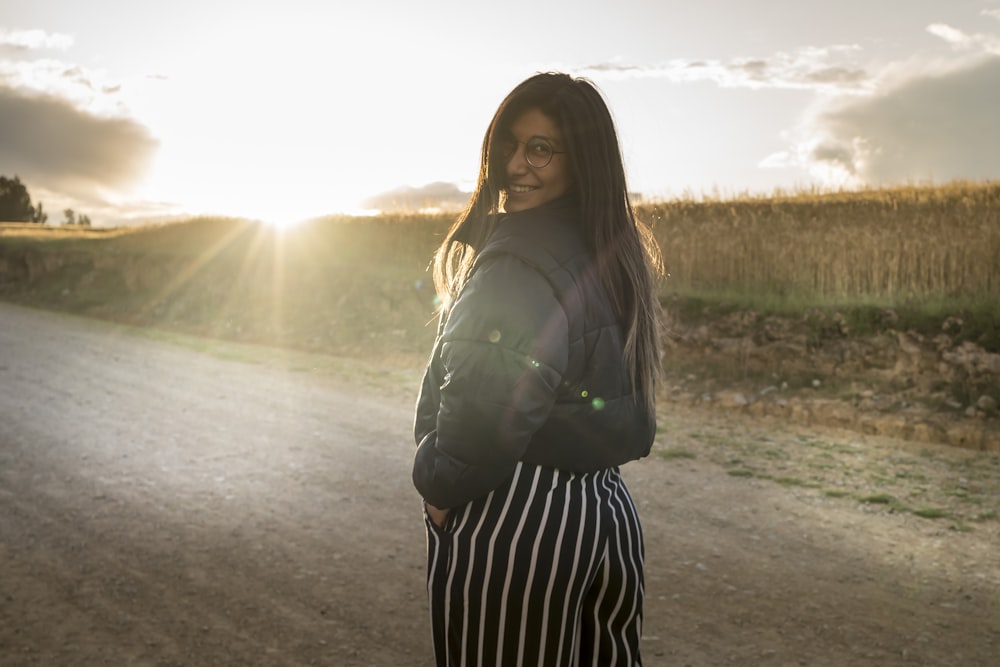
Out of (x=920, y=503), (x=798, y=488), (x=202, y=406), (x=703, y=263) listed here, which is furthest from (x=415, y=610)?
(x=703, y=263)

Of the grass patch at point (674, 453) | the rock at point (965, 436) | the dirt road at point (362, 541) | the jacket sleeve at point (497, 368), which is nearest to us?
the jacket sleeve at point (497, 368)

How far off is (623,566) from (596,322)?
2.05 ft

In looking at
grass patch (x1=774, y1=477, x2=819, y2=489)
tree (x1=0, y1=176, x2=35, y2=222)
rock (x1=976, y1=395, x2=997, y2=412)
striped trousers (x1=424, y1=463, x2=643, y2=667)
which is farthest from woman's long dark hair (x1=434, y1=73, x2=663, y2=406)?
tree (x1=0, y1=176, x2=35, y2=222)

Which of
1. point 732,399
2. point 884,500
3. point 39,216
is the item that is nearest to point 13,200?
point 39,216

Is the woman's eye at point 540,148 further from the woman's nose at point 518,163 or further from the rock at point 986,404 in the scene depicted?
the rock at point 986,404

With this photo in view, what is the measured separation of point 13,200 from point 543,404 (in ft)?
312

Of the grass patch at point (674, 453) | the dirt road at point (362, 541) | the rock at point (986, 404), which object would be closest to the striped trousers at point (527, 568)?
the dirt road at point (362, 541)

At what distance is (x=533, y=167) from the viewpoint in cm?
199

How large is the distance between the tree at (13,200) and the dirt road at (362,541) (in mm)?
86484

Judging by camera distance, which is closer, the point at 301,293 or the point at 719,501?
the point at 719,501

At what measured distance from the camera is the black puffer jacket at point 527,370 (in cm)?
177

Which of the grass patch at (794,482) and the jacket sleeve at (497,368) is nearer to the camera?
the jacket sleeve at (497,368)

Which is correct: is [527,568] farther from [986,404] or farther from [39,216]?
[39,216]

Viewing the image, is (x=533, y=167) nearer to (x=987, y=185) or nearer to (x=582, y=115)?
(x=582, y=115)
